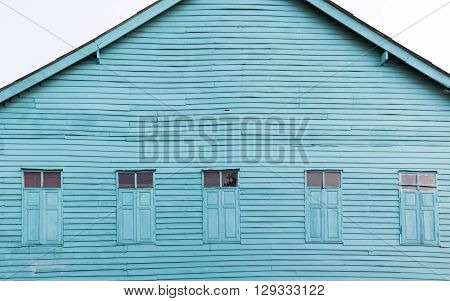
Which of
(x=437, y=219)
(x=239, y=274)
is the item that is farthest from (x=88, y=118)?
(x=437, y=219)

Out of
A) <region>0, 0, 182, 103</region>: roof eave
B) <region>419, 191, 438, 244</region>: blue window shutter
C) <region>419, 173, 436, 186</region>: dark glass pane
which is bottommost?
<region>419, 191, 438, 244</region>: blue window shutter

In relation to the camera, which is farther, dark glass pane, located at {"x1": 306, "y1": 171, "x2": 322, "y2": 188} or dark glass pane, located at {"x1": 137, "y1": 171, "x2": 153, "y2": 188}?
dark glass pane, located at {"x1": 306, "y1": 171, "x2": 322, "y2": 188}

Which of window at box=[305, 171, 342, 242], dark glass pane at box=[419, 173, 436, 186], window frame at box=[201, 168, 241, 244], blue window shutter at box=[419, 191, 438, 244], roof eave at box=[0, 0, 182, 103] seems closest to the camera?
roof eave at box=[0, 0, 182, 103]

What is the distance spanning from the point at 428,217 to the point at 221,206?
536 centimetres

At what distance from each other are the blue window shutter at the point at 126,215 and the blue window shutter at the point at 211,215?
71.9 inches

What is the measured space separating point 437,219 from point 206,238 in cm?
597

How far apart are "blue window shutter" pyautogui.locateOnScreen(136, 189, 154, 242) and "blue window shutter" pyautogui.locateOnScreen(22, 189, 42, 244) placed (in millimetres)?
2480

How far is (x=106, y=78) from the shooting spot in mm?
19141

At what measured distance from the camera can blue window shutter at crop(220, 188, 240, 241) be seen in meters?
19.0

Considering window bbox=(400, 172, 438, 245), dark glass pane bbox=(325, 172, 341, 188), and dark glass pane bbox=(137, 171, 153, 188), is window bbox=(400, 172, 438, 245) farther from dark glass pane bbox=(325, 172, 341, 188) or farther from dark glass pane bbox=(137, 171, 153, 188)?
dark glass pane bbox=(137, 171, 153, 188)

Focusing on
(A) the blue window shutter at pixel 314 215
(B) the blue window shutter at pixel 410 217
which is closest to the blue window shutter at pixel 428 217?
(B) the blue window shutter at pixel 410 217

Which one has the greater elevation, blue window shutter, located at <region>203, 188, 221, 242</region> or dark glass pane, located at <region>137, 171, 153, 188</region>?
dark glass pane, located at <region>137, 171, 153, 188</region>

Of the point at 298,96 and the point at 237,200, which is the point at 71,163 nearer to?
the point at 237,200

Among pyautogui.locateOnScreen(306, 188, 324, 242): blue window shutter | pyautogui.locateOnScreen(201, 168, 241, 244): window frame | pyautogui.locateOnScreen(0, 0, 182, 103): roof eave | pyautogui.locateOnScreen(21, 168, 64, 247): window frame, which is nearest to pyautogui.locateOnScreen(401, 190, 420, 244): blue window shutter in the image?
pyautogui.locateOnScreen(306, 188, 324, 242): blue window shutter
